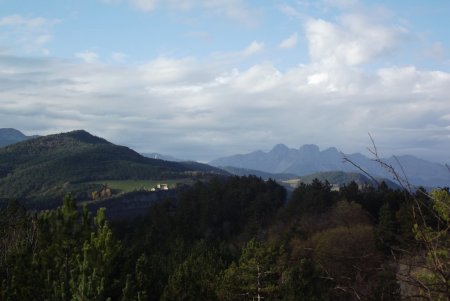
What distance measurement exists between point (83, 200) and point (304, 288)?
108 meters

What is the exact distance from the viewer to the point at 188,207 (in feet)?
275

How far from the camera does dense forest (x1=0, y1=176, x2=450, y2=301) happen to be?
11.9ft

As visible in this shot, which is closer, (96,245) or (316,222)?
(96,245)

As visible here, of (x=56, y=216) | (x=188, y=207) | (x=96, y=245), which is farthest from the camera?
(x=188, y=207)

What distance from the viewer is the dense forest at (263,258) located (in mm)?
3641

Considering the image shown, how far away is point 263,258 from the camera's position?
32.5m

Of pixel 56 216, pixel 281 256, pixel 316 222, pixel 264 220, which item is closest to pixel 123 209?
pixel 264 220

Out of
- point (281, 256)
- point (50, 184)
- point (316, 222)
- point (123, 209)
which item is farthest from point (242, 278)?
point (50, 184)

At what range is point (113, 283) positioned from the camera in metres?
21.5

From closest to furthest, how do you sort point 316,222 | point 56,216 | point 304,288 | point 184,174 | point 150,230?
point 56,216 < point 304,288 < point 316,222 < point 150,230 < point 184,174

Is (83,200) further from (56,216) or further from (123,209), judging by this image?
(56,216)

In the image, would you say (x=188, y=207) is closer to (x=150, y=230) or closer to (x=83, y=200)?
(x=150, y=230)

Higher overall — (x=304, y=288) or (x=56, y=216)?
(x=56, y=216)

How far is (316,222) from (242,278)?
29.6 m
